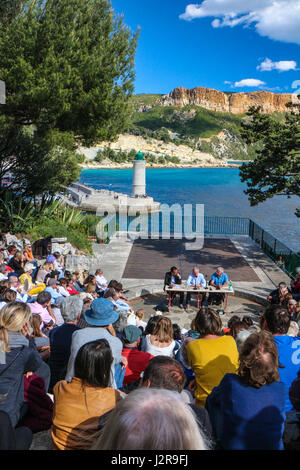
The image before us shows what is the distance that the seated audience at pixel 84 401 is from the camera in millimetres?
2164

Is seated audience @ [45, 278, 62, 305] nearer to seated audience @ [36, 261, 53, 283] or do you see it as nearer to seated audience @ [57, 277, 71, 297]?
seated audience @ [57, 277, 71, 297]

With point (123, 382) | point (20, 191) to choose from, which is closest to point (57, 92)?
point (20, 191)

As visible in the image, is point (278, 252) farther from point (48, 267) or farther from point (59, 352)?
point (59, 352)

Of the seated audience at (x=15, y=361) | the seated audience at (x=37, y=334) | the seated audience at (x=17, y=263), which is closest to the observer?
the seated audience at (x=15, y=361)

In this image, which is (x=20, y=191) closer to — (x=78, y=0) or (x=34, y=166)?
(x=34, y=166)

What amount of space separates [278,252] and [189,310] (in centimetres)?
739

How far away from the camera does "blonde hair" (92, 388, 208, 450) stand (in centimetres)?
124

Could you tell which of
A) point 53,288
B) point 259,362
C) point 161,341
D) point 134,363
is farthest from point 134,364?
point 53,288

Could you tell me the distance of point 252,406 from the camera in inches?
83.7

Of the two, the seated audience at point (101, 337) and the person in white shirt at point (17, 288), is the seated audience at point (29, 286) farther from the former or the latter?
the seated audience at point (101, 337)

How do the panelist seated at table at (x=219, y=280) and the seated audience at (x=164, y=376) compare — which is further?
the panelist seated at table at (x=219, y=280)

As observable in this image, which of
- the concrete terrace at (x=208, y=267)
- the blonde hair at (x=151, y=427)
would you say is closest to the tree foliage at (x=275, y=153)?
the concrete terrace at (x=208, y=267)

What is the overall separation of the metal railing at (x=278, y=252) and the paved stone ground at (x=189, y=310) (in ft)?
10.7

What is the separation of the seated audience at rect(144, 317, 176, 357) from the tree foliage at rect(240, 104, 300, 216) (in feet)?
35.9
